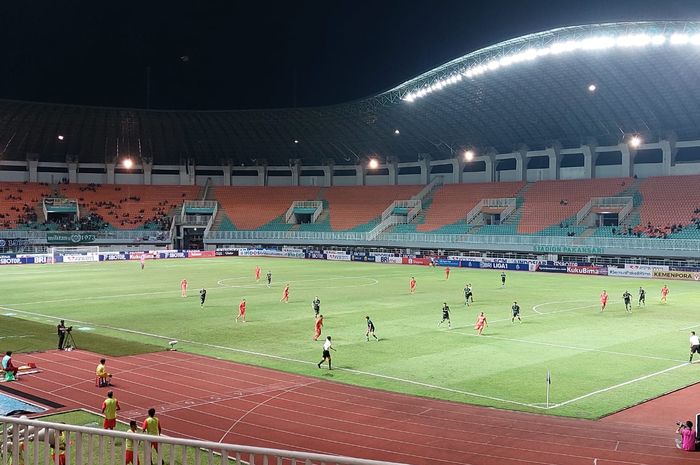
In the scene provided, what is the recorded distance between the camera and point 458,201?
86.8 metres

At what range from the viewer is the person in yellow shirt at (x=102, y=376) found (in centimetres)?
2058

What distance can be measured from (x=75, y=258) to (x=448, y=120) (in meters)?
48.6

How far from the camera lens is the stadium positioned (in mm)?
17422

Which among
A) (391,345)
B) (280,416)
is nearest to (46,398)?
(280,416)

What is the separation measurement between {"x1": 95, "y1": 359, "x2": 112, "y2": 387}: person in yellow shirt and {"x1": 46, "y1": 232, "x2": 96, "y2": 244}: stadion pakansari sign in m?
71.4

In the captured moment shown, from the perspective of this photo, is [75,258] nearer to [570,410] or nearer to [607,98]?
[607,98]

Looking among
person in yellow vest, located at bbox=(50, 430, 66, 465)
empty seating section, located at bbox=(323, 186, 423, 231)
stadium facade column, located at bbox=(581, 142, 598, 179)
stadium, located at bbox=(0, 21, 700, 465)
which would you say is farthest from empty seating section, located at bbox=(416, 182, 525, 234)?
person in yellow vest, located at bbox=(50, 430, 66, 465)

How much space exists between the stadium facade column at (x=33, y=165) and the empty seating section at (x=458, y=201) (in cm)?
5429

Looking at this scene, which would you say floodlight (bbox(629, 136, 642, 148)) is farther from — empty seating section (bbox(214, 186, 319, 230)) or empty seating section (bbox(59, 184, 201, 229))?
empty seating section (bbox(59, 184, 201, 229))

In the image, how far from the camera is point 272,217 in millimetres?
98125

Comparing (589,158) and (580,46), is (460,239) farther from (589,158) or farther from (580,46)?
(580,46)

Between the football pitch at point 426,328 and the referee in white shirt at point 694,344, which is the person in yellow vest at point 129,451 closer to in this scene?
the football pitch at point 426,328

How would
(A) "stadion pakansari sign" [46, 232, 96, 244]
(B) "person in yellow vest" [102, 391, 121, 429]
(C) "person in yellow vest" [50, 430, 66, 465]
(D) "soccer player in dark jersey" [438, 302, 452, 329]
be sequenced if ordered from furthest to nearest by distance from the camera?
(A) "stadion pakansari sign" [46, 232, 96, 244], (D) "soccer player in dark jersey" [438, 302, 452, 329], (B) "person in yellow vest" [102, 391, 121, 429], (C) "person in yellow vest" [50, 430, 66, 465]

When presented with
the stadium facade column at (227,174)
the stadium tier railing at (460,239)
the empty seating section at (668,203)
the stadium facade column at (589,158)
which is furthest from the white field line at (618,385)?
the stadium facade column at (227,174)
